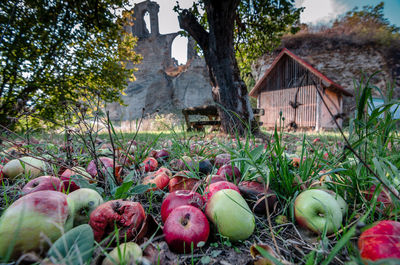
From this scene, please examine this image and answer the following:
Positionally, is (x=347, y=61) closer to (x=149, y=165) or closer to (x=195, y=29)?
(x=195, y=29)

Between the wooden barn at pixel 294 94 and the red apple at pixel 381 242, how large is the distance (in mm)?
11398

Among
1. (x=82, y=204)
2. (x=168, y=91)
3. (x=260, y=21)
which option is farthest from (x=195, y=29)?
(x=168, y=91)

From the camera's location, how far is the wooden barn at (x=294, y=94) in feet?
37.8

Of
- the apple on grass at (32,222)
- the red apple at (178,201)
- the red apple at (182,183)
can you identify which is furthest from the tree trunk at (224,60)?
the apple on grass at (32,222)

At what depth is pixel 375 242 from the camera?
0.59 m

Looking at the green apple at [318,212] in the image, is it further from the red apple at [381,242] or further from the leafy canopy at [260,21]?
the leafy canopy at [260,21]

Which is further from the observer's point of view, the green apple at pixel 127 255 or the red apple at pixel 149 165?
the red apple at pixel 149 165

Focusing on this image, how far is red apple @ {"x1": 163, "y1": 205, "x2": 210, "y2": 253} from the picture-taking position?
2.34ft

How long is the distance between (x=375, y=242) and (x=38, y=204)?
1064 mm

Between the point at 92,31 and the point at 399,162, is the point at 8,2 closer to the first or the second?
the point at 92,31

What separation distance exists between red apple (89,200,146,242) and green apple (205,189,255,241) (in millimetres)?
305

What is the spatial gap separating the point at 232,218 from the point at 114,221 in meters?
Answer: 0.43

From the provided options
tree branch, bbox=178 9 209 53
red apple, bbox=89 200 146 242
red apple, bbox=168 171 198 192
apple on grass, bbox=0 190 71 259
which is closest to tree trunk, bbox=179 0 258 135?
tree branch, bbox=178 9 209 53

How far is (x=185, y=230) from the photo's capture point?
0.72m
